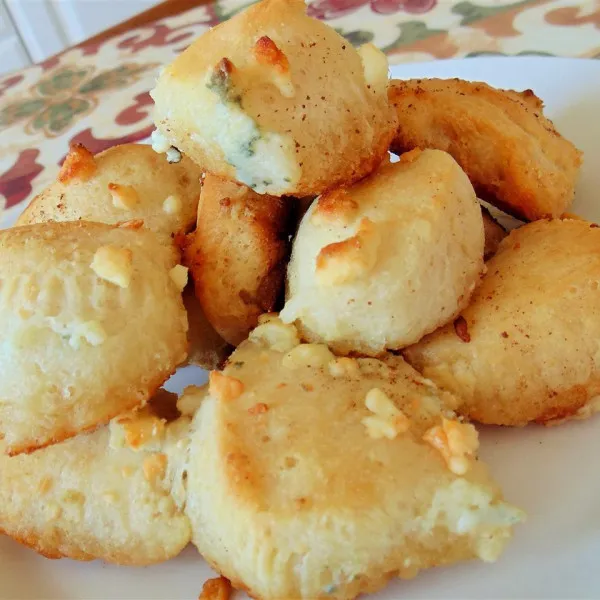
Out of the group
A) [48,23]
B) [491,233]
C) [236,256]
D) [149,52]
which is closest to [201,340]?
[236,256]

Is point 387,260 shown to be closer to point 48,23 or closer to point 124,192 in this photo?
point 124,192

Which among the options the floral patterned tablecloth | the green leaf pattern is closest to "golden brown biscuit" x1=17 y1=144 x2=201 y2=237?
the floral patterned tablecloth

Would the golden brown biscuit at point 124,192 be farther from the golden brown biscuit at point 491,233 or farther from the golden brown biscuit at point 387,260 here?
the golden brown biscuit at point 491,233

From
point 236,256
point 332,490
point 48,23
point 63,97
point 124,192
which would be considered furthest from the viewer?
point 48,23

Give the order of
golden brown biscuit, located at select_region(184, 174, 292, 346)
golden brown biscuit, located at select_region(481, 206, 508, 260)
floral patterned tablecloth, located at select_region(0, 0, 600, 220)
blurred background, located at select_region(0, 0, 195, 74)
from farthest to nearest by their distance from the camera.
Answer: blurred background, located at select_region(0, 0, 195, 74)
floral patterned tablecloth, located at select_region(0, 0, 600, 220)
golden brown biscuit, located at select_region(481, 206, 508, 260)
golden brown biscuit, located at select_region(184, 174, 292, 346)

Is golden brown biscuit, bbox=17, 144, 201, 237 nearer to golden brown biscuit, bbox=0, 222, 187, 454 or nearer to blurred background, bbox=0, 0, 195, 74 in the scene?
golden brown biscuit, bbox=0, 222, 187, 454
